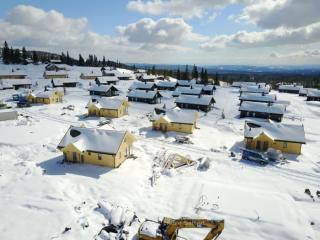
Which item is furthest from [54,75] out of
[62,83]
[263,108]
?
[263,108]

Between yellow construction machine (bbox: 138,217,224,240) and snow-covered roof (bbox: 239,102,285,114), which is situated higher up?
snow-covered roof (bbox: 239,102,285,114)

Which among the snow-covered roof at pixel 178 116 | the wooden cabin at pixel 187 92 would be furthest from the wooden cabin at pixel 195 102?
the snow-covered roof at pixel 178 116

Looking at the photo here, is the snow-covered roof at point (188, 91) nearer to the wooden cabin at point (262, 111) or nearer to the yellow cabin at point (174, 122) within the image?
the wooden cabin at point (262, 111)

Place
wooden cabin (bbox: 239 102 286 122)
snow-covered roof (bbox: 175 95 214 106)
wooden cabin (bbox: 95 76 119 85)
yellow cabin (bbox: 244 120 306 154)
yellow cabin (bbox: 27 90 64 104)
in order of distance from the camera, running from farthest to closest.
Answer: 1. wooden cabin (bbox: 95 76 119 85)
2. yellow cabin (bbox: 27 90 64 104)
3. snow-covered roof (bbox: 175 95 214 106)
4. wooden cabin (bbox: 239 102 286 122)
5. yellow cabin (bbox: 244 120 306 154)

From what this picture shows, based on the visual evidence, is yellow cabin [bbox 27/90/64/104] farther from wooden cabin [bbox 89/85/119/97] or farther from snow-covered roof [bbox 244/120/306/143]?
snow-covered roof [bbox 244/120/306/143]

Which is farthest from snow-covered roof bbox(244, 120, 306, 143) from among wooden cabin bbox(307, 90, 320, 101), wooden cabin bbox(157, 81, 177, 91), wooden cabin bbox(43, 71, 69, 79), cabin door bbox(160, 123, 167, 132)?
wooden cabin bbox(43, 71, 69, 79)

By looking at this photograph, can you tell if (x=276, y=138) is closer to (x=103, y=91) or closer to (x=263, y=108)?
(x=263, y=108)

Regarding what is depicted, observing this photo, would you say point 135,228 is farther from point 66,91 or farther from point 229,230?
point 66,91

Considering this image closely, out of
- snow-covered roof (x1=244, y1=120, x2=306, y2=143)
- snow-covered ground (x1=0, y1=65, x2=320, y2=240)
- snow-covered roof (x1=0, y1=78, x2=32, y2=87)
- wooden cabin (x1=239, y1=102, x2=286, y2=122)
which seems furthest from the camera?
snow-covered roof (x1=0, y1=78, x2=32, y2=87)
